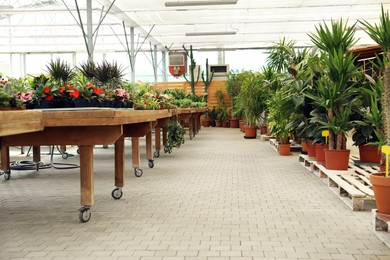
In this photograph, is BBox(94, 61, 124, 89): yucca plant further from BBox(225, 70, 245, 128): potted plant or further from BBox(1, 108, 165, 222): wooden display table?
BBox(225, 70, 245, 128): potted plant

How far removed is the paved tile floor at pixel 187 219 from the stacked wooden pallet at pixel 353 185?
9 cm

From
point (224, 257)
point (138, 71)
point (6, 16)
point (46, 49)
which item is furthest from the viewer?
point (138, 71)

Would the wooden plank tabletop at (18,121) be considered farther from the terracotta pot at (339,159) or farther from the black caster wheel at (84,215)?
the terracotta pot at (339,159)

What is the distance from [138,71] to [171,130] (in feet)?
56.1

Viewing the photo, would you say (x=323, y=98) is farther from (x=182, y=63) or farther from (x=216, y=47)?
(x=216, y=47)

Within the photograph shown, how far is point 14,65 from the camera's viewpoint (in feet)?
77.7

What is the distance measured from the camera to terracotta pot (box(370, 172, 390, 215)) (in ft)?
9.41

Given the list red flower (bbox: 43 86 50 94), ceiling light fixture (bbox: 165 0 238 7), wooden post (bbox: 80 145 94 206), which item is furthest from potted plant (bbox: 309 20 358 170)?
ceiling light fixture (bbox: 165 0 238 7)

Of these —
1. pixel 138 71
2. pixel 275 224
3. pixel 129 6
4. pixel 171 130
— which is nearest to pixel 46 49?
pixel 138 71

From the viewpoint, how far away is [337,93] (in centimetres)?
494

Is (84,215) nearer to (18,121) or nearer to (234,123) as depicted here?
(18,121)

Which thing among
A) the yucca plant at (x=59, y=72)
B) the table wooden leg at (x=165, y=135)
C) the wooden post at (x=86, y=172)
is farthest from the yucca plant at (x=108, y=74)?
the table wooden leg at (x=165, y=135)

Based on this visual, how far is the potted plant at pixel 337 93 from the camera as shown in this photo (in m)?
4.80

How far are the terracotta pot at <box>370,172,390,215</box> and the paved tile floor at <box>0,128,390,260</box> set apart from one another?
0.61ft
